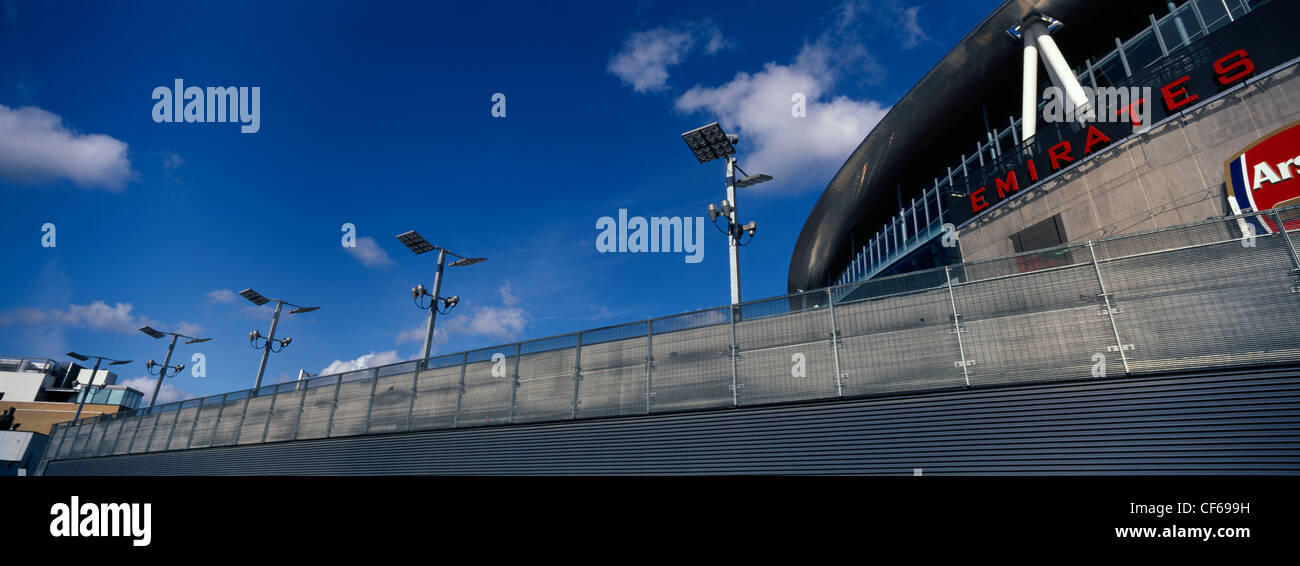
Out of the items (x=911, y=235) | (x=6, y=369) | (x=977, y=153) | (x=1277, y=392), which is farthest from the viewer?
(x=6, y=369)

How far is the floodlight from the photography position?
15516mm

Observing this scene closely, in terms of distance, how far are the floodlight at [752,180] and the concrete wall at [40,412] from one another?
7597 cm

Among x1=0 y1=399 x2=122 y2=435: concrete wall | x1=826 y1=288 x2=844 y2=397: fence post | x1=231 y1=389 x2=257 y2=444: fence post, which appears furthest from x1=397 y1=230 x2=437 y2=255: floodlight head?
x1=0 y1=399 x2=122 y2=435: concrete wall

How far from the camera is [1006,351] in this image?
31.1 ft

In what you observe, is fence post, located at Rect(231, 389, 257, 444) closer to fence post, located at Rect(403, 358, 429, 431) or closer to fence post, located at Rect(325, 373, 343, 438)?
fence post, located at Rect(325, 373, 343, 438)

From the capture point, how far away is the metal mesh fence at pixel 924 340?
8.22m

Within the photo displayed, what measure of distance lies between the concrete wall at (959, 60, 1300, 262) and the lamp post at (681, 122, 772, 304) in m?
11.3

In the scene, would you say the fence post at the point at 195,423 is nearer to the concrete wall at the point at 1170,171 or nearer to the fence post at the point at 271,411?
the fence post at the point at 271,411

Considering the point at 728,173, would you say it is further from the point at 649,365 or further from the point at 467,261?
the point at 467,261

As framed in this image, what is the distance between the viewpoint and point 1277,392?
7.54m
